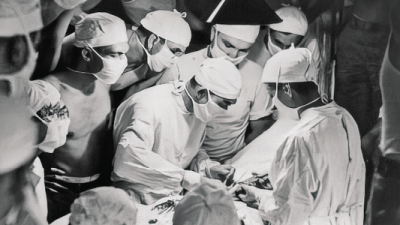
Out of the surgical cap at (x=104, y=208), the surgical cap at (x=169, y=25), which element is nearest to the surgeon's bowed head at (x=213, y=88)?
the surgical cap at (x=169, y=25)

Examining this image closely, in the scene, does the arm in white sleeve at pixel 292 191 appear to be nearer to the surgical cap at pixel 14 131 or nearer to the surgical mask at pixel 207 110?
the surgical mask at pixel 207 110

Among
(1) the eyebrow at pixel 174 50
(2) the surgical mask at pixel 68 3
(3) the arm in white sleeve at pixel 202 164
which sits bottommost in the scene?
(3) the arm in white sleeve at pixel 202 164

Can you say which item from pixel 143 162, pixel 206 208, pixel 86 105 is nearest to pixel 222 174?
pixel 206 208

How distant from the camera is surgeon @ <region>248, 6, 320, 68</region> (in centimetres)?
407

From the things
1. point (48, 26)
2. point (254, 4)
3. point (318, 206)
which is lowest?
point (318, 206)

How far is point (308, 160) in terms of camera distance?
13.3ft

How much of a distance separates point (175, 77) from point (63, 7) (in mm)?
949

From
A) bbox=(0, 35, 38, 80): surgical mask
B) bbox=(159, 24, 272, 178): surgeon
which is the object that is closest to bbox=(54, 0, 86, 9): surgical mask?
bbox=(0, 35, 38, 80): surgical mask

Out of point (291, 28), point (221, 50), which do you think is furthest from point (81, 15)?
point (291, 28)

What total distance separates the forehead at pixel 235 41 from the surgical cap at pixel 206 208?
3.47ft

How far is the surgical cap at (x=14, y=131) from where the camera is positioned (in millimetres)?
3711

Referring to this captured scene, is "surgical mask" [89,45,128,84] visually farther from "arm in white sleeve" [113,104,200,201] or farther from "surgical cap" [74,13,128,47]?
"arm in white sleeve" [113,104,200,201]

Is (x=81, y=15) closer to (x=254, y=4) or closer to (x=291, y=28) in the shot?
(x=254, y=4)

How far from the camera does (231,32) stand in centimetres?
401
